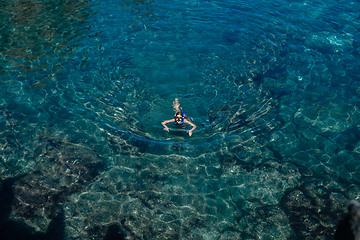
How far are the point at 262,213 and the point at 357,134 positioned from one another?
588 centimetres

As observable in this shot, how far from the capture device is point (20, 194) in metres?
8.74

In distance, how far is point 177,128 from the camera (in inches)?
436

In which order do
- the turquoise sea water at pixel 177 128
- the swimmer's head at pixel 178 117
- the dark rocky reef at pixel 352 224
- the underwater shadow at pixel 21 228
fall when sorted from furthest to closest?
the swimmer's head at pixel 178 117 < the turquoise sea water at pixel 177 128 < the underwater shadow at pixel 21 228 < the dark rocky reef at pixel 352 224

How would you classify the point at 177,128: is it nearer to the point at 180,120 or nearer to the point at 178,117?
the point at 180,120

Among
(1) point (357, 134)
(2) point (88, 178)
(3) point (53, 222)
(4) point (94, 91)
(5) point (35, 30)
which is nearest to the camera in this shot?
(3) point (53, 222)

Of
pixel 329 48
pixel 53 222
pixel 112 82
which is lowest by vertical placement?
pixel 53 222

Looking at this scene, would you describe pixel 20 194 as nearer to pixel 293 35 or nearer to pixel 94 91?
pixel 94 91

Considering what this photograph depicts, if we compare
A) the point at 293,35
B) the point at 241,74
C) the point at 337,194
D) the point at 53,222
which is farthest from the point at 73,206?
the point at 293,35

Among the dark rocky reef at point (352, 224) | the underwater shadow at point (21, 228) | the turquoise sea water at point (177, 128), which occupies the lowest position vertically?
the underwater shadow at point (21, 228)

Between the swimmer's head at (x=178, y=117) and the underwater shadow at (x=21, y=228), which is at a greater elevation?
the swimmer's head at (x=178, y=117)

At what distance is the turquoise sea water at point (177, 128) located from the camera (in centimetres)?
840

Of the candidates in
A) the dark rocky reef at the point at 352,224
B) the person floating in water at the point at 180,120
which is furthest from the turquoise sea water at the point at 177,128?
the dark rocky reef at the point at 352,224

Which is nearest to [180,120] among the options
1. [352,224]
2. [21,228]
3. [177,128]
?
[177,128]

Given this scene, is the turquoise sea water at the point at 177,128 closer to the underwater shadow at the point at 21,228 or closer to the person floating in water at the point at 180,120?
the underwater shadow at the point at 21,228
